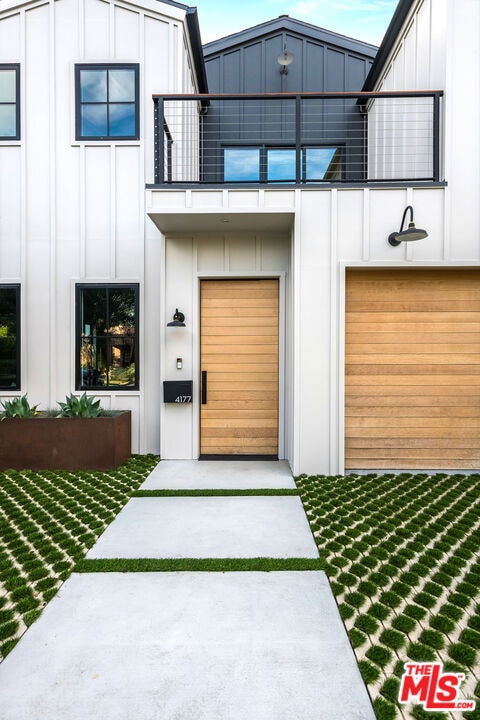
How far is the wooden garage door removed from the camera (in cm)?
461

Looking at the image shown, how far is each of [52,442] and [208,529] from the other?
256 centimetres

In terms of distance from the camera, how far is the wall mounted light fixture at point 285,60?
697 centimetres

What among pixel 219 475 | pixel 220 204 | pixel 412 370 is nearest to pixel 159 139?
pixel 220 204

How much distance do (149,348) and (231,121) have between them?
4690 millimetres

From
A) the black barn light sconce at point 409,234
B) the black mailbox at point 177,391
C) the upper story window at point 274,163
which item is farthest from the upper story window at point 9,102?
the black barn light sconce at point 409,234

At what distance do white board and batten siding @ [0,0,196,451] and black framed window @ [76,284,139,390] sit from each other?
0.41ft

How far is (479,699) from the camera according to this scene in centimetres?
159

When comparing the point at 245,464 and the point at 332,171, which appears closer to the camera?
the point at 245,464

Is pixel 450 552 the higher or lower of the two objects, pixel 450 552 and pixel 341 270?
the lower

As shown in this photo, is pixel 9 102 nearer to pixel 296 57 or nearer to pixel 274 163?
A: pixel 274 163

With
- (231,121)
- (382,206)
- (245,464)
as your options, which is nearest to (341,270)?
(382,206)

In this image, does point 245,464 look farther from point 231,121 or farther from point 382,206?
point 231,121

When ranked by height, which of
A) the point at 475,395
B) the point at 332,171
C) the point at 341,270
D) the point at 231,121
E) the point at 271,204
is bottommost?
the point at 475,395

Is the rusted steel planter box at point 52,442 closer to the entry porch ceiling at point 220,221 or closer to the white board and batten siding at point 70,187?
the white board and batten siding at point 70,187
